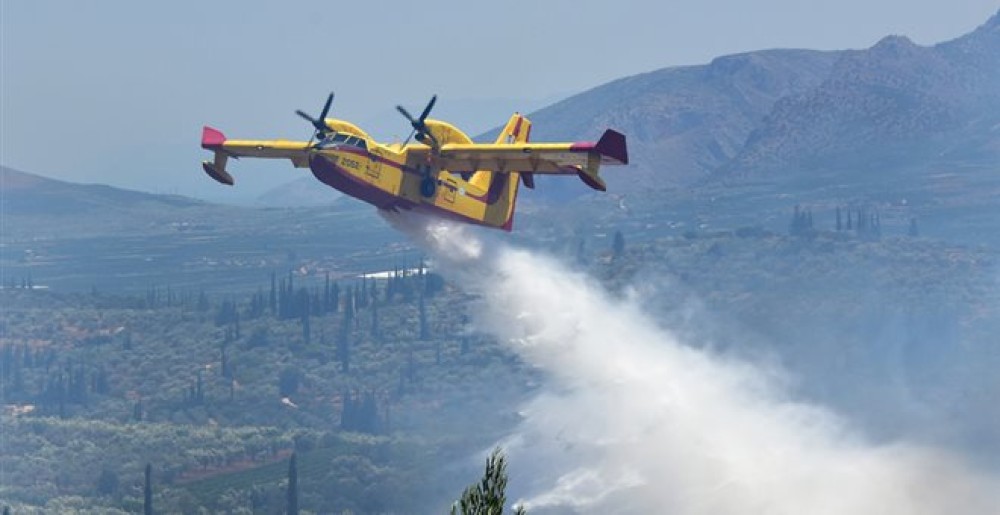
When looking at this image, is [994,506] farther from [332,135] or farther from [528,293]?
[332,135]

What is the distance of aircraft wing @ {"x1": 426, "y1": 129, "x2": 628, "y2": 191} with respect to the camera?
94688mm

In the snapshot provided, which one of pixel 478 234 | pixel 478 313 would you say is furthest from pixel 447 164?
pixel 478 313

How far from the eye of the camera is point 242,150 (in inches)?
4237

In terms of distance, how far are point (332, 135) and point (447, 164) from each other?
7195 millimetres

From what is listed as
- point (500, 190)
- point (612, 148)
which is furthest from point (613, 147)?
point (500, 190)

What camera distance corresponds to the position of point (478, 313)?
14538 cm

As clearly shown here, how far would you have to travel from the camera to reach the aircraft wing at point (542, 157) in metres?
94.7

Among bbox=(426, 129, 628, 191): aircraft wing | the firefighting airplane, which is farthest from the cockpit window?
bbox=(426, 129, 628, 191): aircraft wing

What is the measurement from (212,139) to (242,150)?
3022 mm

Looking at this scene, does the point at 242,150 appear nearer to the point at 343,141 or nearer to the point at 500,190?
the point at 343,141

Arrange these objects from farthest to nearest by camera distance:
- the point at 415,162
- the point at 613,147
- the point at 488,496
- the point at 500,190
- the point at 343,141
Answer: the point at 500,190
the point at 415,162
the point at 343,141
the point at 613,147
the point at 488,496

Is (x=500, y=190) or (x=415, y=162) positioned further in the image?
(x=500, y=190)

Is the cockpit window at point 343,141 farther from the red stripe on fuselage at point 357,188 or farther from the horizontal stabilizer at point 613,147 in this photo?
the horizontal stabilizer at point 613,147

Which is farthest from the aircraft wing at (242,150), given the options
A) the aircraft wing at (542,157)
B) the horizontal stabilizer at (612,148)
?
the horizontal stabilizer at (612,148)
